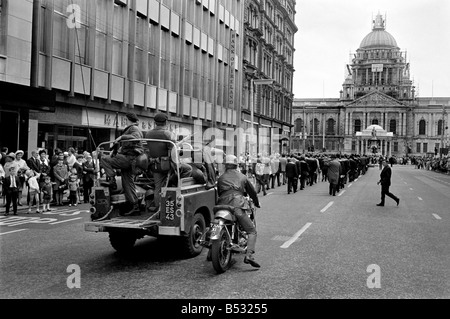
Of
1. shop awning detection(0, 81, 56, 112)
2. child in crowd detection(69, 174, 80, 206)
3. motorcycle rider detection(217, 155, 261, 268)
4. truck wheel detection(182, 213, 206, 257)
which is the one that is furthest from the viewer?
shop awning detection(0, 81, 56, 112)

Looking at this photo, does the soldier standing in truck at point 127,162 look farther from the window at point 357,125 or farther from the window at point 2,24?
the window at point 357,125

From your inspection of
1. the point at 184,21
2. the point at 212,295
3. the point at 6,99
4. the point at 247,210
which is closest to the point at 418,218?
the point at 247,210

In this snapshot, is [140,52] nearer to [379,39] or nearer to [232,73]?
[232,73]

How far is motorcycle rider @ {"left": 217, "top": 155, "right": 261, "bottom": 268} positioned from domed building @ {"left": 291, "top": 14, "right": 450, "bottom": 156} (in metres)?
120

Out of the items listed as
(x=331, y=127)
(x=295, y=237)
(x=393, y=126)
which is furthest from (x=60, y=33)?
(x=331, y=127)

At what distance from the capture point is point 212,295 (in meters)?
6.26

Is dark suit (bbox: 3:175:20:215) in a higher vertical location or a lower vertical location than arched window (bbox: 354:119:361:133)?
lower

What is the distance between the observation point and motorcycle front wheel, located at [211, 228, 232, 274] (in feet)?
23.8

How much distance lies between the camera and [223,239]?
7.55 meters

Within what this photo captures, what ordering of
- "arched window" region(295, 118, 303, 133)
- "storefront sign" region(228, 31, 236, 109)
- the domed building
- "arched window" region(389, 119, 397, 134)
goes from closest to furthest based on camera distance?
"storefront sign" region(228, 31, 236, 109) → the domed building → "arched window" region(389, 119, 397, 134) → "arched window" region(295, 118, 303, 133)

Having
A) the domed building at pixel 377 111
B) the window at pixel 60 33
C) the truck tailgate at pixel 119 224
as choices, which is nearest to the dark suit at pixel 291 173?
the window at pixel 60 33

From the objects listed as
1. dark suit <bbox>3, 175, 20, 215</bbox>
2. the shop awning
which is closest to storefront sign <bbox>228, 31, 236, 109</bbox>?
the shop awning

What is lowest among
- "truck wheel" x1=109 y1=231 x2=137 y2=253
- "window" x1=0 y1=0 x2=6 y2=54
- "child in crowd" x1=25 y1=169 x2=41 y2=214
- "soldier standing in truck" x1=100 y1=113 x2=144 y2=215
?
"truck wheel" x1=109 y1=231 x2=137 y2=253

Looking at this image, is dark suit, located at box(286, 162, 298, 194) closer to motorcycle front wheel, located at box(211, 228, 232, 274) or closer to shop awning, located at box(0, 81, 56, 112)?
shop awning, located at box(0, 81, 56, 112)
